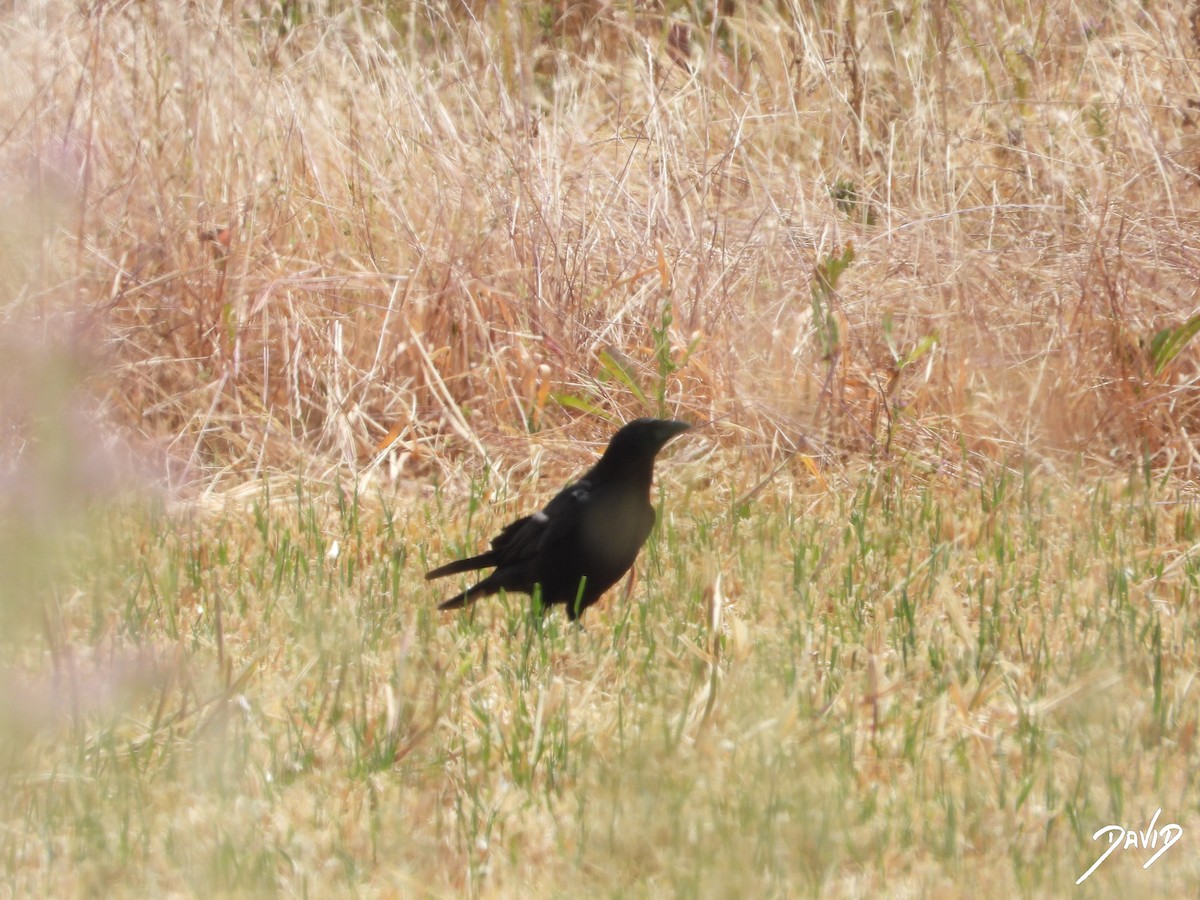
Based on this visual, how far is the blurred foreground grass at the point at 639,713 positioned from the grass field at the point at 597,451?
0.01 meters

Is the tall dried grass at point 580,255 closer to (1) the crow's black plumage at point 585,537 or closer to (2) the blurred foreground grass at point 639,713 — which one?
(2) the blurred foreground grass at point 639,713

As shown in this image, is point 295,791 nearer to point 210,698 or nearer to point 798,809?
point 210,698

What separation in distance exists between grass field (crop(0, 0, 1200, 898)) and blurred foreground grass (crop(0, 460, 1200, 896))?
0.01 meters

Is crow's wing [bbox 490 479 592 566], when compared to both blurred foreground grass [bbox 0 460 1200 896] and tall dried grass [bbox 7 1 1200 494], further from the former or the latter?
tall dried grass [bbox 7 1 1200 494]

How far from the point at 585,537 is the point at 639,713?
0.57m

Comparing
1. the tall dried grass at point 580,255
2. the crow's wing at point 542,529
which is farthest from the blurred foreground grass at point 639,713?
the tall dried grass at point 580,255

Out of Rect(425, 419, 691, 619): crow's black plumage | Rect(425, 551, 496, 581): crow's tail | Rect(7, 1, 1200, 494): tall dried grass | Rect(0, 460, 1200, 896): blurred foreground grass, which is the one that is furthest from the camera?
Rect(7, 1, 1200, 494): tall dried grass

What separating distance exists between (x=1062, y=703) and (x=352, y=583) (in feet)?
5.03

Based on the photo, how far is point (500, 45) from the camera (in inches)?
218

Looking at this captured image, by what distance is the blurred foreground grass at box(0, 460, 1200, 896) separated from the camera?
1.95 meters

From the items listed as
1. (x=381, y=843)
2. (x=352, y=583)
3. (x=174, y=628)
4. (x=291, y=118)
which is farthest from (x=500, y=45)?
(x=381, y=843)
